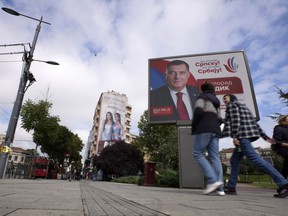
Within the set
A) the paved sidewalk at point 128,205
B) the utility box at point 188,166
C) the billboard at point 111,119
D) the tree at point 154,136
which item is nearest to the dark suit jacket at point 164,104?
the utility box at point 188,166

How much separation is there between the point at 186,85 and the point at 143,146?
33843 mm

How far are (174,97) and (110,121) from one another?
64.8m

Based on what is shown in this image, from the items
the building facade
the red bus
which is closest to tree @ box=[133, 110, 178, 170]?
the red bus

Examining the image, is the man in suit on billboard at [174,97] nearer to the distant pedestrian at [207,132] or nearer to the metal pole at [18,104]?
the distant pedestrian at [207,132]

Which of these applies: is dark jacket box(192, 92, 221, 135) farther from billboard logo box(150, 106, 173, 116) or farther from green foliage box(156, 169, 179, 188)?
green foliage box(156, 169, 179, 188)

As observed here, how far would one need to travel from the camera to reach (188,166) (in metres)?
8.28

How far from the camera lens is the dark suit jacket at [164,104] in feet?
30.4

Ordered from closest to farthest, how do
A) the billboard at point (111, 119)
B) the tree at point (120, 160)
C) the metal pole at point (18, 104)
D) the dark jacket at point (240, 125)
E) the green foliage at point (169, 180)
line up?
the dark jacket at point (240, 125) < the metal pole at point (18, 104) < the green foliage at point (169, 180) < the tree at point (120, 160) < the billboard at point (111, 119)

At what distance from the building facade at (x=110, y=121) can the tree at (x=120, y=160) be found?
21151 mm

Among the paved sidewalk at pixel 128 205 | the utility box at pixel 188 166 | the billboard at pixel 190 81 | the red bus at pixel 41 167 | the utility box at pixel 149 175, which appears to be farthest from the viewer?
the red bus at pixel 41 167

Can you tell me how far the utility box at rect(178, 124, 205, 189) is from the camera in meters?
8.16

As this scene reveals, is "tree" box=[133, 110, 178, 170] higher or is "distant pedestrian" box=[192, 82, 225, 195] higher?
"tree" box=[133, 110, 178, 170]

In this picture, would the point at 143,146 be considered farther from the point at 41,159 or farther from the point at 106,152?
the point at 41,159

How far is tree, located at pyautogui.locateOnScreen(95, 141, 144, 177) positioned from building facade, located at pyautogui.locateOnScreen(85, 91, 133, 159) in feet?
69.4
